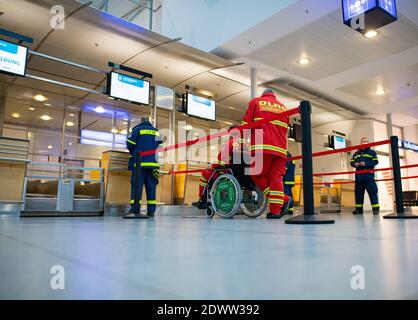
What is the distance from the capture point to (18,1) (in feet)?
20.1

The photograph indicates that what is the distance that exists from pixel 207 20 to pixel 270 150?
5.54m

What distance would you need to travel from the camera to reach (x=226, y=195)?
429 cm

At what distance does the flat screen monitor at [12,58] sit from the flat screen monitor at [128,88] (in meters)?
1.71

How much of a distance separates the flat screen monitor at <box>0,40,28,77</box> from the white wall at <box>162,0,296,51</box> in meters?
3.05

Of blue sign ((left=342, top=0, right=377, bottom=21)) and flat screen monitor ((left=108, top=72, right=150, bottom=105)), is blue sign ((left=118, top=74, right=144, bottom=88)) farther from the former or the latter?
blue sign ((left=342, top=0, right=377, bottom=21))

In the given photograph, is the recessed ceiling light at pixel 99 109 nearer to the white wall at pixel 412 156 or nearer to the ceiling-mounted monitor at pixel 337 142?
the ceiling-mounted monitor at pixel 337 142

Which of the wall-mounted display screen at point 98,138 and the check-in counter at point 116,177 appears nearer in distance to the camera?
the check-in counter at point 116,177

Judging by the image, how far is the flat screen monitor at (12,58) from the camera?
611 cm

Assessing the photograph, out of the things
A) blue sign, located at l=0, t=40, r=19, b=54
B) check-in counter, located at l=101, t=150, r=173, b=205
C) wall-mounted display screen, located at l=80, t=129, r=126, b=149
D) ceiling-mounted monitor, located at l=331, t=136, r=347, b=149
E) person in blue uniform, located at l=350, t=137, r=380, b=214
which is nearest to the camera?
blue sign, located at l=0, t=40, r=19, b=54

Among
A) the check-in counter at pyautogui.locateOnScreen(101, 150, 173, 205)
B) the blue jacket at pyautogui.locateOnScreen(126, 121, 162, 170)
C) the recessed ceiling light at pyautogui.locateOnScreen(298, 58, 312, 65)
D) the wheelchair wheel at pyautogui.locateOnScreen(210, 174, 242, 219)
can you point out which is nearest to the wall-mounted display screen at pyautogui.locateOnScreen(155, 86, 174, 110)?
the check-in counter at pyautogui.locateOnScreen(101, 150, 173, 205)

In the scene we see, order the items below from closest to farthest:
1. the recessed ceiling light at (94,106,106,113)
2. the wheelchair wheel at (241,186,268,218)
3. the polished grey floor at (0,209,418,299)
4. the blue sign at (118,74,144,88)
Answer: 1. the polished grey floor at (0,209,418,299)
2. the wheelchair wheel at (241,186,268,218)
3. the blue sign at (118,74,144,88)
4. the recessed ceiling light at (94,106,106,113)

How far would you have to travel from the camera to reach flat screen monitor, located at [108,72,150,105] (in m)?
7.44

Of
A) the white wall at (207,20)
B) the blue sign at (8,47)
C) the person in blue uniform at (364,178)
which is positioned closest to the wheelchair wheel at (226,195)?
the person in blue uniform at (364,178)

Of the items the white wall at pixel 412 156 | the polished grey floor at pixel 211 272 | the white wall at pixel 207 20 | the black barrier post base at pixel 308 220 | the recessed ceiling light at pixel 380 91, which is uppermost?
the white wall at pixel 207 20
